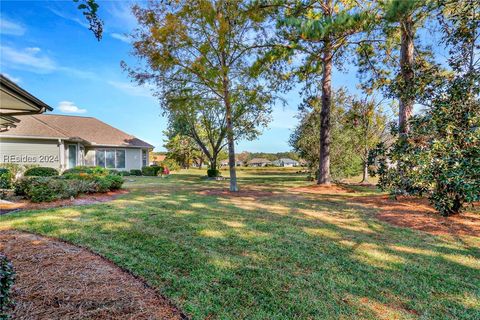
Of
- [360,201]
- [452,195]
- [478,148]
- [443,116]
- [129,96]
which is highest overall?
[129,96]

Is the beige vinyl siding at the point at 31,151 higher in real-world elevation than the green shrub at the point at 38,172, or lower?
higher

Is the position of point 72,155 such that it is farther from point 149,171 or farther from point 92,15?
point 92,15

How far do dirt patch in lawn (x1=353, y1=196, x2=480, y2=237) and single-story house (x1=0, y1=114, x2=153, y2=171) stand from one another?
57.3ft

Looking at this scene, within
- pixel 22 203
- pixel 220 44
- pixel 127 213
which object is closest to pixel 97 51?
pixel 220 44

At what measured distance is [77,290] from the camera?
2.74 m

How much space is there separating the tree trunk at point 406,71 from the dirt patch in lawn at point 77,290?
6.82 m

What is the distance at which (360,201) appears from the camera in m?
9.12

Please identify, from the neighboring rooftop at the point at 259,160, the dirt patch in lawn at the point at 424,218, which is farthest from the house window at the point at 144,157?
the neighboring rooftop at the point at 259,160

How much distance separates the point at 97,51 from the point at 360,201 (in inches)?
438

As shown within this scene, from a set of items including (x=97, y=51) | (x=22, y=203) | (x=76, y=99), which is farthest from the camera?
(x=76, y=99)

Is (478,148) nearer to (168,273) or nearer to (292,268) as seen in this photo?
(292,268)

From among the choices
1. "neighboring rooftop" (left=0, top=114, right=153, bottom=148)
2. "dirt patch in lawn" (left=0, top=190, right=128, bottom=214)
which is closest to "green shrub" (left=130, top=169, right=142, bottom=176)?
"neighboring rooftop" (left=0, top=114, right=153, bottom=148)

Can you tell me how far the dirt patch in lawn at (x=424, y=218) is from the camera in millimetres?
5559

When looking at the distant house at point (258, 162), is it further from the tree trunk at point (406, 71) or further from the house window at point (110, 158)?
the tree trunk at point (406, 71)
